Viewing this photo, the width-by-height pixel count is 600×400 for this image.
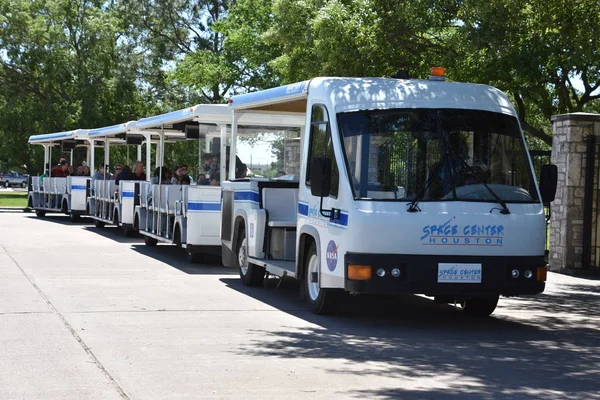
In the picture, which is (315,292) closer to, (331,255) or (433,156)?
(331,255)

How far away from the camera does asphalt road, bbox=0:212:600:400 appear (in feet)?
25.9

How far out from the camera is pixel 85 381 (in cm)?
793

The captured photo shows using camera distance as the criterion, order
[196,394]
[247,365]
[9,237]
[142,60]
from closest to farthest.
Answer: [196,394]
[247,365]
[9,237]
[142,60]

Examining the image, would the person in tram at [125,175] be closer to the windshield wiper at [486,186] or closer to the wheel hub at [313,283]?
the wheel hub at [313,283]

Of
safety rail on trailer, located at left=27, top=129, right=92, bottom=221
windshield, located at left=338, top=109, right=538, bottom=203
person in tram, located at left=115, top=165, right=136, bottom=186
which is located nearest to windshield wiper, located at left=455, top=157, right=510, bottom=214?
windshield, located at left=338, top=109, right=538, bottom=203

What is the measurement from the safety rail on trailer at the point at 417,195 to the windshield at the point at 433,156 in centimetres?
1

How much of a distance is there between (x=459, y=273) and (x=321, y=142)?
7.33 ft

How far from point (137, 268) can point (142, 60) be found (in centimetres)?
4389

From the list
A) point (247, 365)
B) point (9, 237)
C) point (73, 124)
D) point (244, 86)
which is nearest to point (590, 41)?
point (247, 365)

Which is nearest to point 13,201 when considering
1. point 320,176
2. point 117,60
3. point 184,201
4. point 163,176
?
point 117,60

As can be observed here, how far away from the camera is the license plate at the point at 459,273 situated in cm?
1096

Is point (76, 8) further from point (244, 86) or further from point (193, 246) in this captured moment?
point (193, 246)

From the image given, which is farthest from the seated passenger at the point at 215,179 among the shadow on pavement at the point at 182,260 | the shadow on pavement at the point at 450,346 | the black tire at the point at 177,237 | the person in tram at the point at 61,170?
the person in tram at the point at 61,170

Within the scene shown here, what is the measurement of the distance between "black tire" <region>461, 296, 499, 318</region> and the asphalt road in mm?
128
